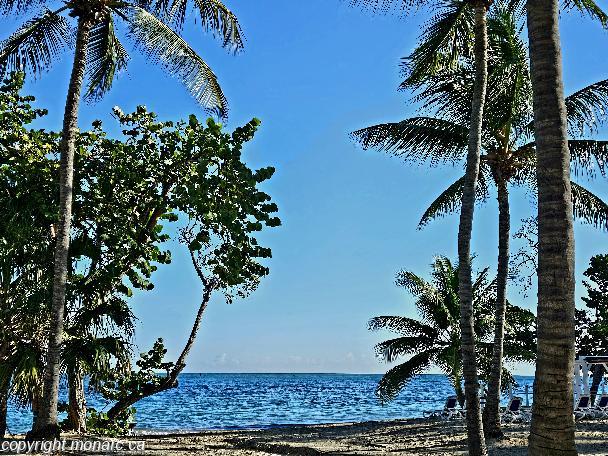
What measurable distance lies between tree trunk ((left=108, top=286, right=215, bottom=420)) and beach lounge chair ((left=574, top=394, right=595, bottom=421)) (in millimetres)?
12215

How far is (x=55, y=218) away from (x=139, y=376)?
344 cm

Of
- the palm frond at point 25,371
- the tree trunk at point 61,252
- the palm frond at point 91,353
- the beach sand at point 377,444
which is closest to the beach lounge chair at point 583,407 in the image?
the beach sand at point 377,444

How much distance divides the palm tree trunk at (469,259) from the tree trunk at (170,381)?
5349 mm

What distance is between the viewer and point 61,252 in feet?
36.3

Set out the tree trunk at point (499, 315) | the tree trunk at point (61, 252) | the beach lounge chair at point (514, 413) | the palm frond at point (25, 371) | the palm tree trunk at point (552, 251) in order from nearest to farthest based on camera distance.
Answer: the palm tree trunk at point (552, 251) < the tree trunk at point (61, 252) < the palm frond at point (25, 371) < the tree trunk at point (499, 315) < the beach lounge chair at point (514, 413)

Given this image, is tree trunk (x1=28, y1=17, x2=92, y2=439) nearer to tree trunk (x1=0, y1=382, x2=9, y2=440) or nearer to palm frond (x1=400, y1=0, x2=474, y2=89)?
tree trunk (x1=0, y1=382, x2=9, y2=440)

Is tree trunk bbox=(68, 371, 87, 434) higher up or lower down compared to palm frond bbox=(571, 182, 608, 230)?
lower down

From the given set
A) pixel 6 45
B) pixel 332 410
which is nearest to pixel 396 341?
pixel 6 45

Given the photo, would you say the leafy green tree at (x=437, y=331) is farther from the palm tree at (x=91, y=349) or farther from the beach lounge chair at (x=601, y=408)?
the palm tree at (x=91, y=349)

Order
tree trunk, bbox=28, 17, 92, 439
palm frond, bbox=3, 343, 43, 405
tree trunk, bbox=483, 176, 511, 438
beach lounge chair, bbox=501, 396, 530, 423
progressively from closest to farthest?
tree trunk, bbox=28, 17, 92, 439 < palm frond, bbox=3, 343, 43, 405 < tree trunk, bbox=483, 176, 511, 438 < beach lounge chair, bbox=501, 396, 530, 423

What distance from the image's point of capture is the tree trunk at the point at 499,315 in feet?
47.4

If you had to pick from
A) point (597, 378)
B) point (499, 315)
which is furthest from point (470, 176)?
point (597, 378)

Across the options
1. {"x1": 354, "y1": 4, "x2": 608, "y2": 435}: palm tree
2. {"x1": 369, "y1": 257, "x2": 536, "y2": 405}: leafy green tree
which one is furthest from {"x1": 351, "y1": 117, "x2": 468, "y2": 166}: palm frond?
{"x1": 369, "y1": 257, "x2": 536, "y2": 405}: leafy green tree

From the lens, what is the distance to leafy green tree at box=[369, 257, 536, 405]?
71.4ft
